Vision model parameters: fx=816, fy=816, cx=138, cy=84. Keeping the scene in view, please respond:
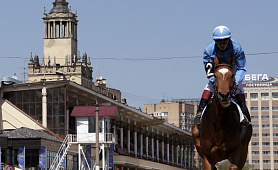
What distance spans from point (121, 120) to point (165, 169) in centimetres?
1731

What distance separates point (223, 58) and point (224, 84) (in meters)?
1.42

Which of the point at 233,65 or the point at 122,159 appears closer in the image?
the point at 233,65

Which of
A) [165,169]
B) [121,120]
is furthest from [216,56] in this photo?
[165,169]

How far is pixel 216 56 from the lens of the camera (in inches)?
567

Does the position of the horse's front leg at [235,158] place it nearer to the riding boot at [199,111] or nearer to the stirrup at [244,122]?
the stirrup at [244,122]

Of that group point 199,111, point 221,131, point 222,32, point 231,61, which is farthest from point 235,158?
point 222,32

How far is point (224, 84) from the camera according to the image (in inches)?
523

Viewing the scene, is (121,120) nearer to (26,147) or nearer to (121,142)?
(121,142)

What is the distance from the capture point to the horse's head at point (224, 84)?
13.2 meters

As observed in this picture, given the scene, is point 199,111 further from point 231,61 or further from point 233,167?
point 233,167

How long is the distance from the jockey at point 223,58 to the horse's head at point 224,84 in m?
0.76

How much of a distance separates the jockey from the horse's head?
0.76 meters

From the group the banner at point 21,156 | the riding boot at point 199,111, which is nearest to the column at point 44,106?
the banner at point 21,156

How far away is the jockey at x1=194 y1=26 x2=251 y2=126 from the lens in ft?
46.9
